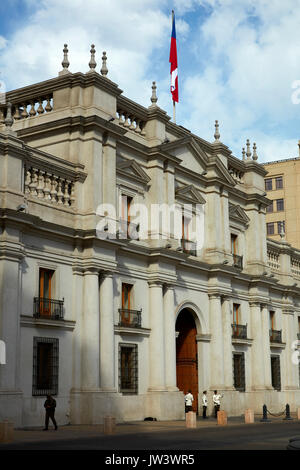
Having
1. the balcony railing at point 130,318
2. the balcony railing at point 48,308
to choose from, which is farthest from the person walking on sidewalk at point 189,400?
the balcony railing at point 48,308

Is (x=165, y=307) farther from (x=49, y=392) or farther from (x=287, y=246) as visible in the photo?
(x=287, y=246)

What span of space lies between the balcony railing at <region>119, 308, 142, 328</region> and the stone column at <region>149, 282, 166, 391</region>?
95cm

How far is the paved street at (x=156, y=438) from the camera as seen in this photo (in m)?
20.7

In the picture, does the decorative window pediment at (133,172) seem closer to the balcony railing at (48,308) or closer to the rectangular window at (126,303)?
the rectangular window at (126,303)

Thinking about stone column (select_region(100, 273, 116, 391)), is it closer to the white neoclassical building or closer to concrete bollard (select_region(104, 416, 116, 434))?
the white neoclassical building

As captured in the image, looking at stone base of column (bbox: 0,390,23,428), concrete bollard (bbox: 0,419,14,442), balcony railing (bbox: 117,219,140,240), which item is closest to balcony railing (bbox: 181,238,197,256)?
balcony railing (bbox: 117,219,140,240)

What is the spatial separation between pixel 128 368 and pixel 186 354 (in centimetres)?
683

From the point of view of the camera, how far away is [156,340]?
3462 cm

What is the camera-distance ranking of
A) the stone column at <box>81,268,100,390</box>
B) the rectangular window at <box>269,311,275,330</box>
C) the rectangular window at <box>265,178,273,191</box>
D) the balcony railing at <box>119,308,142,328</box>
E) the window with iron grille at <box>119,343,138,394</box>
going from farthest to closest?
the rectangular window at <box>265,178,273,191</box> → the rectangular window at <box>269,311,275,330</box> → the balcony railing at <box>119,308,142,328</box> → the window with iron grille at <box>119,343,138,394</box> → the stone column at <box>81,268,100,390</box>

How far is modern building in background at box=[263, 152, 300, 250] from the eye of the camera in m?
77.6

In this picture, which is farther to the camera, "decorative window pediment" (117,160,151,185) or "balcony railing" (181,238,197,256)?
"balcony railing" (181,238,197,256)

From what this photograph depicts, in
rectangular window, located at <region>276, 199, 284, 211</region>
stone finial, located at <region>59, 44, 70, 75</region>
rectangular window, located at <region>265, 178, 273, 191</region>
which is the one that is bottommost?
stone finial, located at <region>59, 44, 70, 75</region>

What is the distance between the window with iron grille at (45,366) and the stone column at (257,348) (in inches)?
698
